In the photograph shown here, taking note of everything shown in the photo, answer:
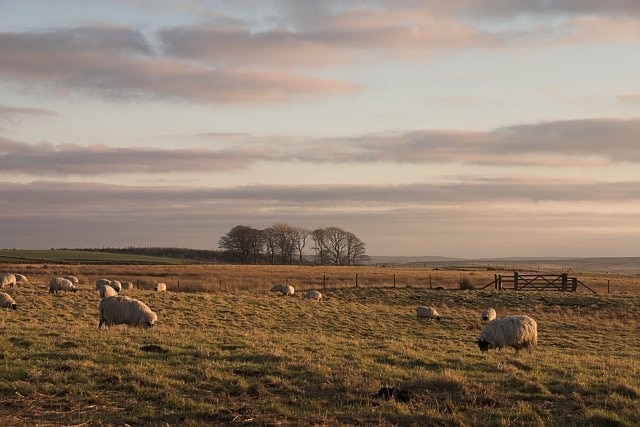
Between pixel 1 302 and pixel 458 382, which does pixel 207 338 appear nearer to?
pixel 458 382

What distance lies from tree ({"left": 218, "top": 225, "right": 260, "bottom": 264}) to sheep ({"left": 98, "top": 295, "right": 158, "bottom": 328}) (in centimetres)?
10654

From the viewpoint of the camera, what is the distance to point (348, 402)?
1023cm

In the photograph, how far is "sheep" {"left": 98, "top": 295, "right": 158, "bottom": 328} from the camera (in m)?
20.9

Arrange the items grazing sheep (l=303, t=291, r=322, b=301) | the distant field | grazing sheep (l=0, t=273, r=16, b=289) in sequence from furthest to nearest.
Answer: the distant field, grazing sheep (l=303, t=291, r=322, b=301), grazing sheep (l=0, t=273, r=16, b=289)

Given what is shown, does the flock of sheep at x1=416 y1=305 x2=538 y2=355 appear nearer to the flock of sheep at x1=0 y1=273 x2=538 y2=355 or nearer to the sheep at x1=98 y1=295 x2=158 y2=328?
the flock of sheep at x1=0 y1=273 x2=538 y2=355

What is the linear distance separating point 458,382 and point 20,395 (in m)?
7.50

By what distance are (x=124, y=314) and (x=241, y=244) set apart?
107 metres

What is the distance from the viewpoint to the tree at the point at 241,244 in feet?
419

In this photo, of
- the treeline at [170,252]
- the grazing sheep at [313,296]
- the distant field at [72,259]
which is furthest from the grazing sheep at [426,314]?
the treeline at [170,252]

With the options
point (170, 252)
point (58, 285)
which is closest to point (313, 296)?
point (58, 285)

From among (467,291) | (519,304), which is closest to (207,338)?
(519,304)

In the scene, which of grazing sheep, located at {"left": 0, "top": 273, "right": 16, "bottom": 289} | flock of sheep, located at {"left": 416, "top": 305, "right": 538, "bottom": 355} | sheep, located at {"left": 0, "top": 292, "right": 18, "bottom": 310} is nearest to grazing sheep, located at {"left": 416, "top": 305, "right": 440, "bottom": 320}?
flock of sheep, located at {"left": 416, "top": 305, "right": 538, "bottom": 355}

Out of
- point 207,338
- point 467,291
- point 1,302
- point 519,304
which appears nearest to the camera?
point 207,338

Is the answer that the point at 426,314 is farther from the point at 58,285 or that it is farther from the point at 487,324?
the point at 58,285
